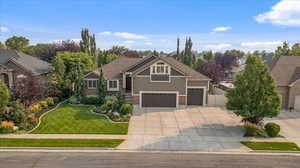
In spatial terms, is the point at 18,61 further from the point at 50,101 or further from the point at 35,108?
the point at 35,108

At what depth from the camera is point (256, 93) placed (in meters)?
15.9

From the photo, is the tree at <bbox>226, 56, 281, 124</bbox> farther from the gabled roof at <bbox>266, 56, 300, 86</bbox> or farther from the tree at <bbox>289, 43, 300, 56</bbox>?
the tree at <bbox>289, 43, 300, 56</bbox>

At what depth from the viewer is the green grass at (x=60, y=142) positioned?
43.0 feet

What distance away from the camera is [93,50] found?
4991 cm

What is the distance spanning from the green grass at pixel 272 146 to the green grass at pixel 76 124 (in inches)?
381

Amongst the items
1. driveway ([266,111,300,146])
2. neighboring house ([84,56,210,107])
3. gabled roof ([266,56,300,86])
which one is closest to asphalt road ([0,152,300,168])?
driveway ([266,111,300,146])

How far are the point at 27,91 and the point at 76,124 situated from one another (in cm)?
737

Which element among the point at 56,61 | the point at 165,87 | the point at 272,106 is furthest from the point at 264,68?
the point at 56,61

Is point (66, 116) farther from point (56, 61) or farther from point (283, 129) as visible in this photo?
point (283, 129)

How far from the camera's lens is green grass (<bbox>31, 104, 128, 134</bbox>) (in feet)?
51.8

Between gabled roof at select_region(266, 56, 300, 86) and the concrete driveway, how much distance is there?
28.8ft

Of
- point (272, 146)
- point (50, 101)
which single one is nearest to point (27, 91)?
point (50, 101)

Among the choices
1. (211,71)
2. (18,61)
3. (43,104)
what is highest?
(18,61)

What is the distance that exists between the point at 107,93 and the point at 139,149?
15.7 meters
